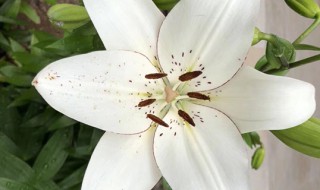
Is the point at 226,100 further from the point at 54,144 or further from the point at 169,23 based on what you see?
the point at 54,144

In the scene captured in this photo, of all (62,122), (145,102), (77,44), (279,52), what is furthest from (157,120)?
(62,122)

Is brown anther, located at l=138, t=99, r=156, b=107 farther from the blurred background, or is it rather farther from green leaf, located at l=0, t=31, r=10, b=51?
green leaf, located at l=0, t=31, r=10, b=51

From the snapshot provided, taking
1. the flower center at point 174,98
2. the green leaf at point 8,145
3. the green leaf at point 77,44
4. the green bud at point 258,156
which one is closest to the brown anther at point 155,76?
the flower center at point 174,98

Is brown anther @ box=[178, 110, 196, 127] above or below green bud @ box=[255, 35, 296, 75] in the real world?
below

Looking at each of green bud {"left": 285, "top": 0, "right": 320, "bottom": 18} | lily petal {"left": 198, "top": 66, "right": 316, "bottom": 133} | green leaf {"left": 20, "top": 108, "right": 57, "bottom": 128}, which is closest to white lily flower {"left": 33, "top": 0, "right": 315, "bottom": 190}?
lily petal {"left": 198, "top": 66, "right": 316, "bottom": 133}

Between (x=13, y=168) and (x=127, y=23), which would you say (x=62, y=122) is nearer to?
(x=13, y=168)

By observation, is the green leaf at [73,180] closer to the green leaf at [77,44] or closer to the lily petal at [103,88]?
the green leaf at [77,44]
